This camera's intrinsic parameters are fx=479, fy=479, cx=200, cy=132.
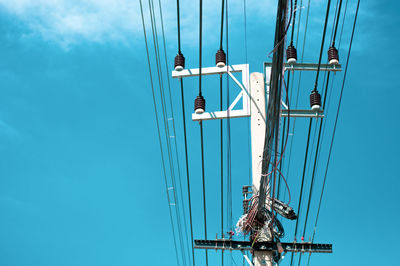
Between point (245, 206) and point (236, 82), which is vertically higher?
point (236, 82)

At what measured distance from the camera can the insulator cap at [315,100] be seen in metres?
11.3

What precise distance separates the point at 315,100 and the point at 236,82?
213cm

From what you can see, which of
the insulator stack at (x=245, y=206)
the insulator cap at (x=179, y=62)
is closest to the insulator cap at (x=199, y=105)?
the insulator cap at (x=179, y=62)

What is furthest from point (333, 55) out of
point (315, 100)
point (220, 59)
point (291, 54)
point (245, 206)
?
point (245, 206)

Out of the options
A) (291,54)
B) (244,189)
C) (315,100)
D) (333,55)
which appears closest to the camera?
→ (333,55)

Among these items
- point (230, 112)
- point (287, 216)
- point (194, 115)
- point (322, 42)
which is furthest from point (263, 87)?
point (322, 42)

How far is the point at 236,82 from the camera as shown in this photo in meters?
12.3

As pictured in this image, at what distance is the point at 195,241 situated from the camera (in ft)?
44.2

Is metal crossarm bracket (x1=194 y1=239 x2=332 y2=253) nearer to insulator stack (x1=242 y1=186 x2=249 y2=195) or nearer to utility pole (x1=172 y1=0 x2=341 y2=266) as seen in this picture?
utility pole (x1=172 y1=0 x2=341 y2=266)

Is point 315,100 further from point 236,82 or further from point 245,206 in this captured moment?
point 245,206

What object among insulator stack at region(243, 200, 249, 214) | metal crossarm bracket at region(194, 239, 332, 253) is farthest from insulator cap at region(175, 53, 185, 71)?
A: metal crossarm bracket at region(194, 239, 332, 253)

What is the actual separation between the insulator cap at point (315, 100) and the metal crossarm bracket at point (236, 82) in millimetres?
1812

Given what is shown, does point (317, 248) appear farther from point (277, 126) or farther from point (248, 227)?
point (277, 126)

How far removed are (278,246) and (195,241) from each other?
235 centimetres
